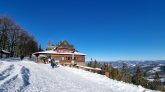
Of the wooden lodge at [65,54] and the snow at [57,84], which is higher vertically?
the wooden lodge at [65,54]

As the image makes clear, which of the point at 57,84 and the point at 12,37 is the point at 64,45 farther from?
the point at 57,84

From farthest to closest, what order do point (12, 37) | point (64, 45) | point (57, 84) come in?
1. point (64, 45)
2. point (12, 37)
3. point (57, 84)

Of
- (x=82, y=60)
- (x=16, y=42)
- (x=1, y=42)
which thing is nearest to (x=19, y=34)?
(x=16, y=42)

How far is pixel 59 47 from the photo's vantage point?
77.2m

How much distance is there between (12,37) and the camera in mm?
77000

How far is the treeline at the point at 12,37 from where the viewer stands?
7219 centimetres

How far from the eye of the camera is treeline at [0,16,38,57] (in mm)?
72188

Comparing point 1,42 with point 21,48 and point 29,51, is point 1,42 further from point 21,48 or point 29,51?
point 29,51

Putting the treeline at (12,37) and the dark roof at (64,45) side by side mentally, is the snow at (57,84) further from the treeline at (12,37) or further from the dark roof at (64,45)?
the dark roof at (64,45)

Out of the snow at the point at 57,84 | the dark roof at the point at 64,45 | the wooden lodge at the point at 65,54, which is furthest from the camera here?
the dark roof at the point at 64,45

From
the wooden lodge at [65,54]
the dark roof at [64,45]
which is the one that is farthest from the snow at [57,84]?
the dark roof at [64,45]

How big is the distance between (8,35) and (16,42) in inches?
203

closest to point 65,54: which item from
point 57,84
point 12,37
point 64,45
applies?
point 64,45

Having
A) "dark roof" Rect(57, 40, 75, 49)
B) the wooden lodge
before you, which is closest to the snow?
the wooden lodge
